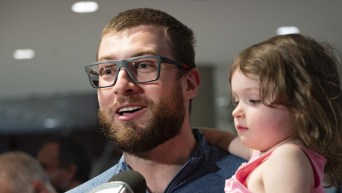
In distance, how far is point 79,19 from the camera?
380 centimetres

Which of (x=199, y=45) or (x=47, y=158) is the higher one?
(x=199, y=45)

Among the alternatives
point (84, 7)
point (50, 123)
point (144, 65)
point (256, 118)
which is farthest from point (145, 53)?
point (50, 123)

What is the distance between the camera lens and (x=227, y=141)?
154cm

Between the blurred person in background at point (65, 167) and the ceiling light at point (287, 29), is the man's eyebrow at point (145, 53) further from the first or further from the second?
the ceiling light at point (287, 29)

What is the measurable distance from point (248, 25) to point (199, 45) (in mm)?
326

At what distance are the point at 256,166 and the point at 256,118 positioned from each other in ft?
0.29

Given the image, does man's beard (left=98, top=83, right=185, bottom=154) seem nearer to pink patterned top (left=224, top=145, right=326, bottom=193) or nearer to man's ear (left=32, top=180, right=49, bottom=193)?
pink patterned top (left=224, top=145, right=326, bottom=193)

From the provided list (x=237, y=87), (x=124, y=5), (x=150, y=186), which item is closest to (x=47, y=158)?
(x=124, y=5)

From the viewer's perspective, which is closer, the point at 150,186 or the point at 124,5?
the point at 150,186

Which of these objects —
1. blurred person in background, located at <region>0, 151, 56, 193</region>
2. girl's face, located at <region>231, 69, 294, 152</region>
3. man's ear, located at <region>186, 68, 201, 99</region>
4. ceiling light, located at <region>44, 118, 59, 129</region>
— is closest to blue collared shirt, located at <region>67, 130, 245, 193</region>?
man's ear, located at <region>186, 68, 201, 99</region>

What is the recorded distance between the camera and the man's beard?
1.40m

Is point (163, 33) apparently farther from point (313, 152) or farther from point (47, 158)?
point (47, 158)

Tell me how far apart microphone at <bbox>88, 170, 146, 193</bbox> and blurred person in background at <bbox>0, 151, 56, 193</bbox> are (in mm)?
1199

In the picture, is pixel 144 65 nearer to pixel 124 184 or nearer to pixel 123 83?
pixel 123 83
